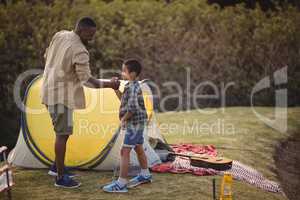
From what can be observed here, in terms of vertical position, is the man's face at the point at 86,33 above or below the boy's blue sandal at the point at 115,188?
above

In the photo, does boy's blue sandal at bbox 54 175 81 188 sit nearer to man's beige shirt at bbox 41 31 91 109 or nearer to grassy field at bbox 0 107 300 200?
grassy field at bbox 0 107 300 200

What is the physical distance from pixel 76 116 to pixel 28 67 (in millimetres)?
5077

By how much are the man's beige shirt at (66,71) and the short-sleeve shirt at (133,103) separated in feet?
1.53

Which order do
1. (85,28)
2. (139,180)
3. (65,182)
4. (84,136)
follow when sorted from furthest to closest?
(84,136)
(139,180)
(65,182)
(85,28)

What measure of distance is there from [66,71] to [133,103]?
0.80 m

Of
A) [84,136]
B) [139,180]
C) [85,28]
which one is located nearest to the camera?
[85,28]

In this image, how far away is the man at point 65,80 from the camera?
6328mm

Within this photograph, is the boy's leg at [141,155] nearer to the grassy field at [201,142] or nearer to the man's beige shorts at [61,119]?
the grassy field at [201,142]

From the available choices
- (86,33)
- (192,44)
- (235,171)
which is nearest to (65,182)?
(86,33)

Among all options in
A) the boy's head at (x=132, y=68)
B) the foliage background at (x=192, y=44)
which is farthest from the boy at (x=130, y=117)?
the foliage background at (x=192, y=44)

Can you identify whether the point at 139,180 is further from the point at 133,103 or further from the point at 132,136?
the point at 133,103

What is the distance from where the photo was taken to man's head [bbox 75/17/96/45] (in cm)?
633

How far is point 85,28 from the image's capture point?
6.34m

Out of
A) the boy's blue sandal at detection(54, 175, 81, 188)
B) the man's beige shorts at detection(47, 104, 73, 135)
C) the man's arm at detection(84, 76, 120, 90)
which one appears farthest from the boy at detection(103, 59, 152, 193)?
the man's beige shorts at detection(47, 104, 73, 135)
